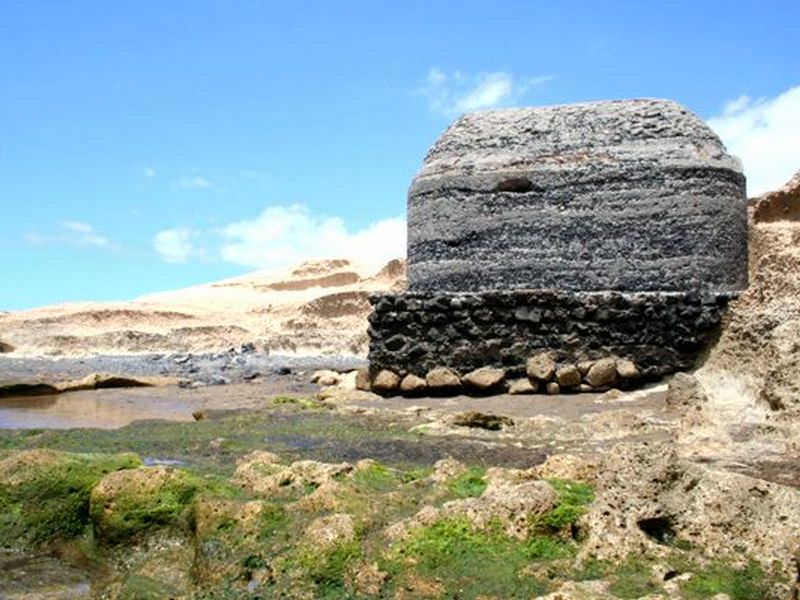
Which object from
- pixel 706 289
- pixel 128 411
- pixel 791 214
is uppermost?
pixel 791 214

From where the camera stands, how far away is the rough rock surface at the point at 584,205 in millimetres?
11688

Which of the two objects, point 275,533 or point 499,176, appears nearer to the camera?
point 275,533

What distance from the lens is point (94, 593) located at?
400cm

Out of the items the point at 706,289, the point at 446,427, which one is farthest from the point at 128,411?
the point at 706,289

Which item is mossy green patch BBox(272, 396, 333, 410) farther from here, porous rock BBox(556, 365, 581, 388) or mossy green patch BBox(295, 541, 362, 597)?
mossy green patch BBox(295, 541, 362, 597)

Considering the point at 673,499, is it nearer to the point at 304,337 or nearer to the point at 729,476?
the point at 729,476

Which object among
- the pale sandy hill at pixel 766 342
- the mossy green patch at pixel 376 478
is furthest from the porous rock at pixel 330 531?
the pale sandy hill at pixel 766 342

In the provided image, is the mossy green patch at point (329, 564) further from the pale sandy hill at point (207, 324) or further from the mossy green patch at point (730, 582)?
the pale sandy hill at point (207, 324)

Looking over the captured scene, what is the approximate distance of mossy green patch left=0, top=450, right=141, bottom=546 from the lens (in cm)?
476

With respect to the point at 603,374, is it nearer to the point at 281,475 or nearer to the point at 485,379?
the point at 485,379

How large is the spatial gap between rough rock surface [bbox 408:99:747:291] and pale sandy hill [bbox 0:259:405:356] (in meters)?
16.7

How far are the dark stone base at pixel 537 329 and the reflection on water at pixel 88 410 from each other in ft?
8.86

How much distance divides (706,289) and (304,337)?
2118 centimetres

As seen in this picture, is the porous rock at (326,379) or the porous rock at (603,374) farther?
the porous rock at (326,379)
